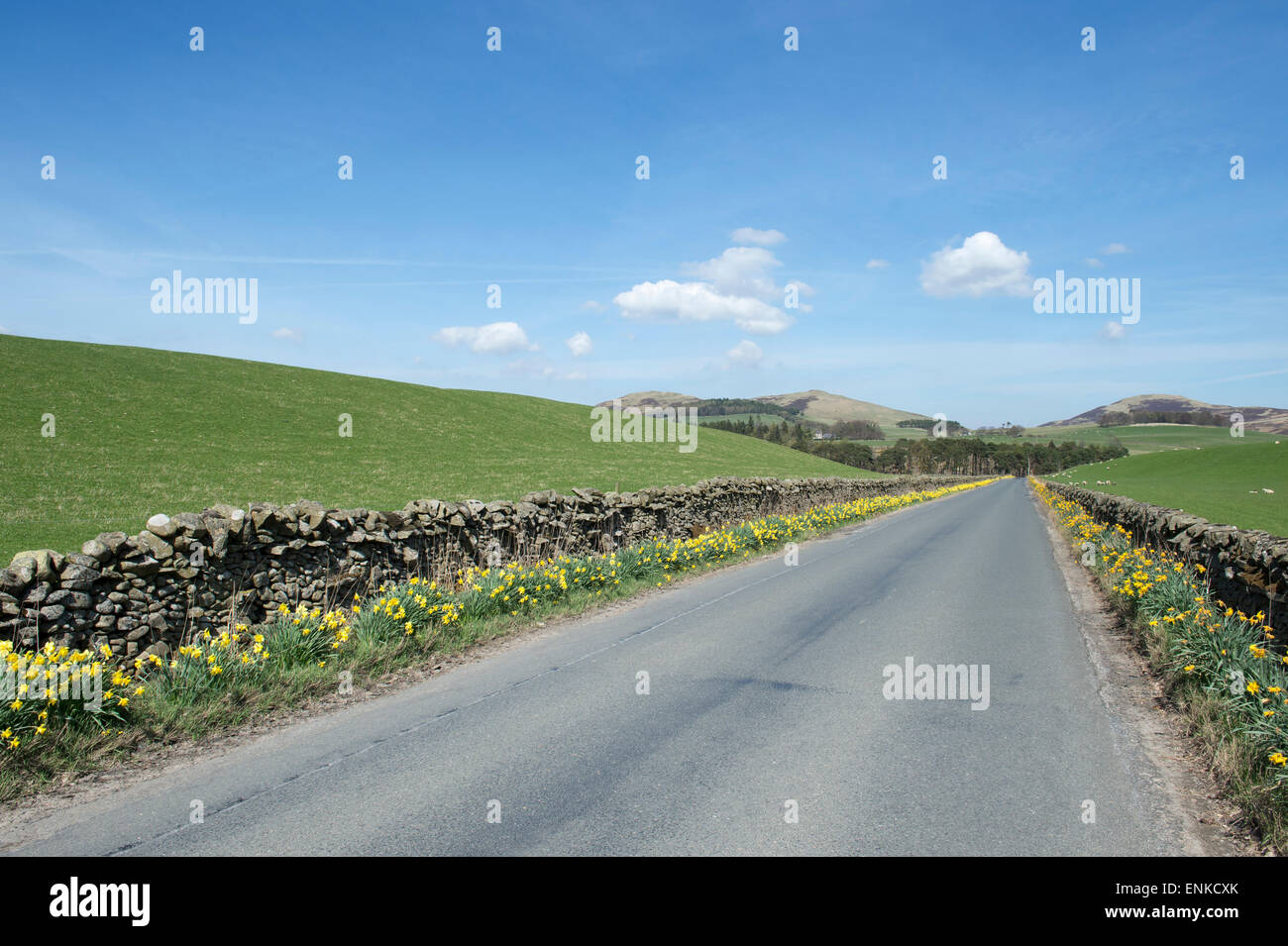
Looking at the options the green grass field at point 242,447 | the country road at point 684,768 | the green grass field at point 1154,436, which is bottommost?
the country road at point 684,768

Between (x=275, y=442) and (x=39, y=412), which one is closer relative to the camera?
(x=39, y=412)

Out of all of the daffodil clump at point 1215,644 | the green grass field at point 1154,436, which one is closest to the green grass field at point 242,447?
the daffodil clump at point 1215,644

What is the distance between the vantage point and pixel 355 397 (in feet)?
153

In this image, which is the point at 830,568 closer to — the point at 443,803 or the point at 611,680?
the point at 611,680

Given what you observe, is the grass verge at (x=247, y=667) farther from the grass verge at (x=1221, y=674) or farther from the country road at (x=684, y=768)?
the grass verge at (x=1221, y=674)

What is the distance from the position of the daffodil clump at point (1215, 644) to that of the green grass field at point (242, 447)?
620 inches

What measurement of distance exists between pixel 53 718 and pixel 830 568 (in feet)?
45.1

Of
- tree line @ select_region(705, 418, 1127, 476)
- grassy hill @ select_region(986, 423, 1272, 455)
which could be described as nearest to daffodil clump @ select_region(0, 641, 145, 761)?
tree line @ select_region(705, 418, 1127, 476)

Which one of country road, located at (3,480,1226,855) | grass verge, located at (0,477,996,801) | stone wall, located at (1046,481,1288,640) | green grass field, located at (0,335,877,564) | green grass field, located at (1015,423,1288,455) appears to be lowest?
country road, located at (3,480,1226,855)

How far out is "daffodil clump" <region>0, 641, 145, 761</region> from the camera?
508cm

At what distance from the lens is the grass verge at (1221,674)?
4.58m

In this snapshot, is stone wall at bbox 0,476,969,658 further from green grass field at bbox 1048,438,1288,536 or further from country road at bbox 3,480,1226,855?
green grass field at bbox 1048,438,1288,536

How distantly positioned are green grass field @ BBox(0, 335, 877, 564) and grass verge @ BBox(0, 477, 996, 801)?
7.15 m
